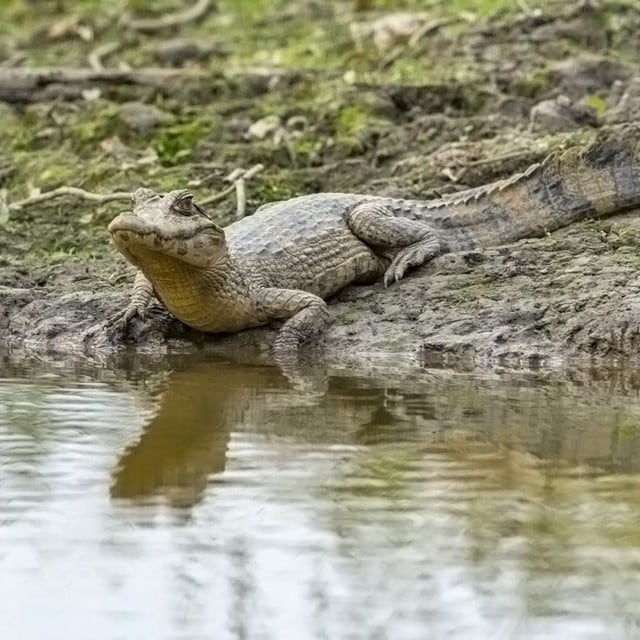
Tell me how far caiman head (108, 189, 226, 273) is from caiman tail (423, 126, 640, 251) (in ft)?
5.33

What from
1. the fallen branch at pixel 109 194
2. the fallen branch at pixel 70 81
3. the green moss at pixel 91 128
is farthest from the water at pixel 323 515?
the fallen branch at pixel 70 81

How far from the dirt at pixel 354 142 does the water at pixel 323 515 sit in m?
1.21

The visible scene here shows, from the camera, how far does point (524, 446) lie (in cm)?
471

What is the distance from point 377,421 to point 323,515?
141cm

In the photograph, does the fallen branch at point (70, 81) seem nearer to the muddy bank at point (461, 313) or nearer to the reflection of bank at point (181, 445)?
the muddy bank at point (461, 313)

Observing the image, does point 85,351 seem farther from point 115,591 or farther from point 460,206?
point 115,591

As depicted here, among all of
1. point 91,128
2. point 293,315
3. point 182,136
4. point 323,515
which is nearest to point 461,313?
point 293,315

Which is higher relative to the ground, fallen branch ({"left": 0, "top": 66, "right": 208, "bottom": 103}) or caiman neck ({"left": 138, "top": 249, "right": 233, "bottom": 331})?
fallen branch ({"left": 0, "top": 66, "right": 208, "bottom": 103})

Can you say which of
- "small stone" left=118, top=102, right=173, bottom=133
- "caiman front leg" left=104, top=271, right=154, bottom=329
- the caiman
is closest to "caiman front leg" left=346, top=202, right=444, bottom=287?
the caiman

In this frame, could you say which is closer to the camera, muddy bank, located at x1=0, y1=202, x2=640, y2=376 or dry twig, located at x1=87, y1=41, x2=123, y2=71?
muddy bank, located at x1=0, y1=202, x2=640, y2=376

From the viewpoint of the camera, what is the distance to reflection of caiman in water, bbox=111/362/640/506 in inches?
178

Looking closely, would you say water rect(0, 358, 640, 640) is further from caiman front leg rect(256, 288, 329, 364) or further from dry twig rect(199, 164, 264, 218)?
dry twig rect(199, 164, 264, 218)

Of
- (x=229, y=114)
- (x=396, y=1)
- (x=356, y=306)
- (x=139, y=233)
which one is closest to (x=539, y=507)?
(x=139, y=233)

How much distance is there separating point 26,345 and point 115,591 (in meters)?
4.47
